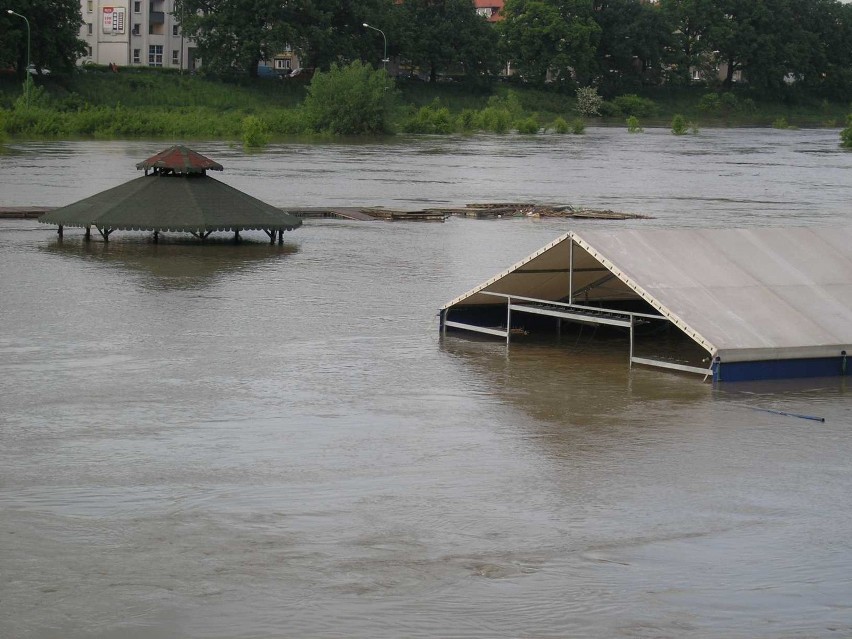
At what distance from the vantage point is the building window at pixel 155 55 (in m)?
116

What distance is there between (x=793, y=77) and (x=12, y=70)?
289ft

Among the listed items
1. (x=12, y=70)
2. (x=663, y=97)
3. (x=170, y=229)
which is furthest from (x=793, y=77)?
(x=170, y=229)

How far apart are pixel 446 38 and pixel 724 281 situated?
340 feet

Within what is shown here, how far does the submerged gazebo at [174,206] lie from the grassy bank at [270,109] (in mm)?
38534

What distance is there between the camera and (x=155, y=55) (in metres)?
116

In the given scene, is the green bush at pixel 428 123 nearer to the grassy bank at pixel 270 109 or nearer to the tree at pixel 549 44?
the grassy bank at pixel 270 109

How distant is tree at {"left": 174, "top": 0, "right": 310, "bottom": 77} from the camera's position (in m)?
101

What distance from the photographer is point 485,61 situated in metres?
118

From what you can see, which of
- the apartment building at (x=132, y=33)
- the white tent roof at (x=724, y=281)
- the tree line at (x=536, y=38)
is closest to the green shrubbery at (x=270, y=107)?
the tree line at (x=536, y=38)

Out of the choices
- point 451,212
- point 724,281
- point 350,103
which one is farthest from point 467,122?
point 724,281

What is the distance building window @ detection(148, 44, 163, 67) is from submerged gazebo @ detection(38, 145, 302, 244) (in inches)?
3711

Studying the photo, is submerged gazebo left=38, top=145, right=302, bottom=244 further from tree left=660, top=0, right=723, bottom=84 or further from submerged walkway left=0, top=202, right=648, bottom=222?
tree left=660, top=0, right=723, bottom=84

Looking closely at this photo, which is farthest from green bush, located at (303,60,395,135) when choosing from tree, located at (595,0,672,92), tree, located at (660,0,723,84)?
tree, located at (660,0,723,84)

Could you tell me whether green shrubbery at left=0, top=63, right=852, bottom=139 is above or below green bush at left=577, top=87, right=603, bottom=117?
below
